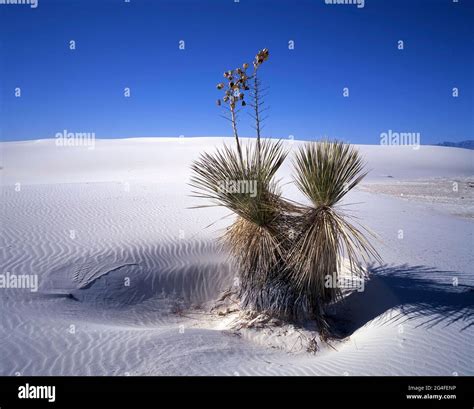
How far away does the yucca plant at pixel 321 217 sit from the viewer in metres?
5.41

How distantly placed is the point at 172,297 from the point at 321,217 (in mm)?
3716

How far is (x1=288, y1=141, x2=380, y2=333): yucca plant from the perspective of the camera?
17.8ft

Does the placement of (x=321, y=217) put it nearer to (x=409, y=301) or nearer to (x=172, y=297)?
(x=409, y=301)

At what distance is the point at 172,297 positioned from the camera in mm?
7492

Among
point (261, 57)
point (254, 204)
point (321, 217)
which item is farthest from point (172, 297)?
point (261, 57)

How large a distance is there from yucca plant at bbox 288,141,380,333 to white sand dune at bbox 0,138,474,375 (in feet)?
3.63

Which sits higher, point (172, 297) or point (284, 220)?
point (284, 220)
